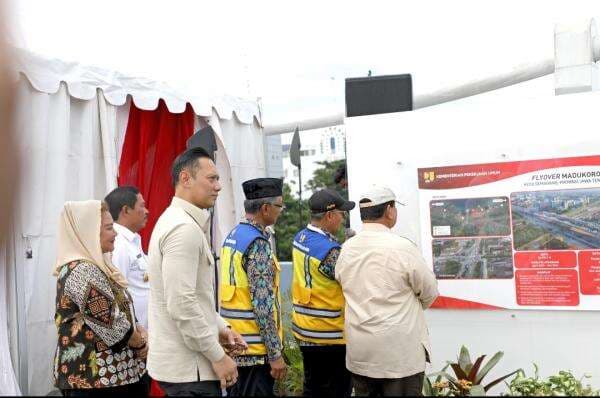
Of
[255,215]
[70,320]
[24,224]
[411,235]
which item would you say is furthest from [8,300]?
[411,235]

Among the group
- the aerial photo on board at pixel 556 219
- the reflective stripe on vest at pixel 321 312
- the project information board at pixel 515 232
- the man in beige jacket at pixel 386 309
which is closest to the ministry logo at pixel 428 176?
the project information board at pixel 515 232

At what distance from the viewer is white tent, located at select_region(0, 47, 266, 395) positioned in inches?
179

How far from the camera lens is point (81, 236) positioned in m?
3.32

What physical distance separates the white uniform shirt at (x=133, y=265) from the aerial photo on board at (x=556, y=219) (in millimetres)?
2496

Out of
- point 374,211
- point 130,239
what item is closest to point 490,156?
point 374,211

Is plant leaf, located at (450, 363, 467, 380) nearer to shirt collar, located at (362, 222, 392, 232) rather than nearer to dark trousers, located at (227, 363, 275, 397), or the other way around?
shirt collar, located at (362, 222, 392, 232)

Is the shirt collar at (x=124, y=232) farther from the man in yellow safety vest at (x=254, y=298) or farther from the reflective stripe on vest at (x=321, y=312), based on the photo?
the reflective stripe on vest at (x=321, y=312)

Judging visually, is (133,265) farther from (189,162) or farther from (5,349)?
(189,162)

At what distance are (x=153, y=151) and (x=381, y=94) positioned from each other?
218cm

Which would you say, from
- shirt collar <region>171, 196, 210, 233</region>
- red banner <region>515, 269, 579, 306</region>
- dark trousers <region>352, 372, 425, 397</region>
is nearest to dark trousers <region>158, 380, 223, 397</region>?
shirt collar <region>171, 196, 210, 233</region>

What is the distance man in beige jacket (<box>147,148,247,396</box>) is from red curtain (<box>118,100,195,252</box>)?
2.74 metres

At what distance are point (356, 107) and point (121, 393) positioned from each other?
106 inches

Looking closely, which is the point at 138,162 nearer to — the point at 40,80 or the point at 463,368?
the point at 40,80

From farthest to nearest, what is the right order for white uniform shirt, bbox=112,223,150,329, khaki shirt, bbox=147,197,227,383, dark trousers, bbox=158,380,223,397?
1. white uniform shirt, bbox=112,223,150,329
2. dark trousers, bbox=158,380,223,397
3. khaki shirt, bbox=147,197,227,383
